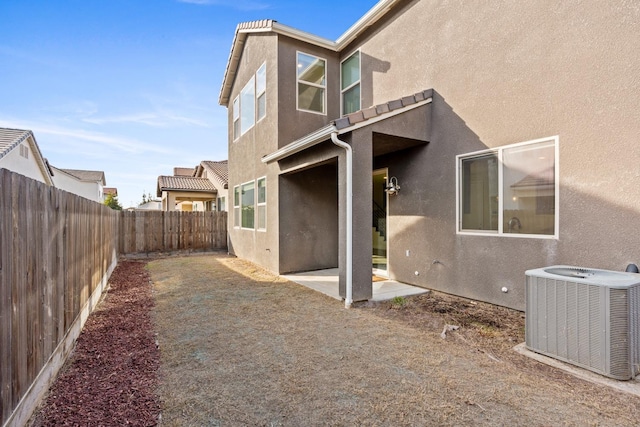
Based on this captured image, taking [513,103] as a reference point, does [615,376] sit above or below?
below

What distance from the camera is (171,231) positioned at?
530 inches

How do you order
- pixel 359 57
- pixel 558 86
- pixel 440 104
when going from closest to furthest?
pixel 558 86
pixel 440 104
pixel 359 57

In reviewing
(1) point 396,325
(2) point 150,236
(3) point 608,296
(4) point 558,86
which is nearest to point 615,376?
(3) point 608,296

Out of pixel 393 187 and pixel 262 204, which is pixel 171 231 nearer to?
pixel 262 204

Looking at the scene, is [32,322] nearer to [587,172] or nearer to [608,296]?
[608,296]

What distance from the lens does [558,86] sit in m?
4.41

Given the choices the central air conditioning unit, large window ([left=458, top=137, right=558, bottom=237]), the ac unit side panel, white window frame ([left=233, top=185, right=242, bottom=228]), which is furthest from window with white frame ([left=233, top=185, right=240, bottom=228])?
the ac unit side panel

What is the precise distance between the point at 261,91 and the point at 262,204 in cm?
342

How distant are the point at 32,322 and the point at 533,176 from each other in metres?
6.15

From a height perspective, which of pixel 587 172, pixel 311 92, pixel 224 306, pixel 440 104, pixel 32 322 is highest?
pixel 311 92

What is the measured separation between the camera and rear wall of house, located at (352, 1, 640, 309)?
12.7 feet

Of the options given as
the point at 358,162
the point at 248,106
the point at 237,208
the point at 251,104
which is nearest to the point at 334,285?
the point at 358,162

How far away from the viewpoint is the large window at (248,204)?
10256 millimetres

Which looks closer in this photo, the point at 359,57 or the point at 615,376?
the point at 615,376
